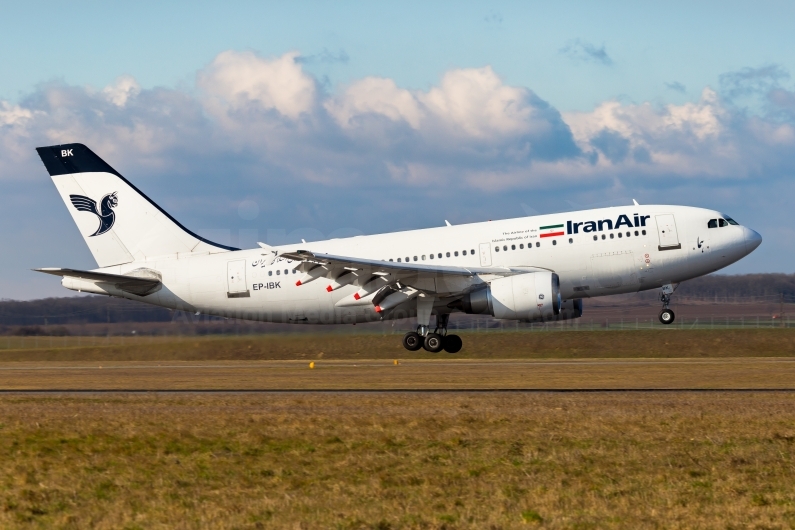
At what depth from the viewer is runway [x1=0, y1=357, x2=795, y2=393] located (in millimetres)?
34406

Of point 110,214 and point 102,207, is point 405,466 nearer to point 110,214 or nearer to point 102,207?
point 110,214

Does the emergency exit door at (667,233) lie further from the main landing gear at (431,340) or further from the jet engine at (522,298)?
the main landing gear at (431,340)

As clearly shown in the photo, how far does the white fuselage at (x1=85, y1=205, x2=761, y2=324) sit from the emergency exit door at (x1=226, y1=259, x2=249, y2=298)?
42mm

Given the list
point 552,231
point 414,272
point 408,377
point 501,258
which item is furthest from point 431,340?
point 552,231

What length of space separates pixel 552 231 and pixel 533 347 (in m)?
29.0

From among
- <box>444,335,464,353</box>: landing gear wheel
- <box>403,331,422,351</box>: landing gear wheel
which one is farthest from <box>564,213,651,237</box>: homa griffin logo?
<box>403,331,422,351</box>: landing gear wheel

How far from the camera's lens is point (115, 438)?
829 inches

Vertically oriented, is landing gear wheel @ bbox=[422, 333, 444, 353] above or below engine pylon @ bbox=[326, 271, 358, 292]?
below

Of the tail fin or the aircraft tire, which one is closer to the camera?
the aircraft tire

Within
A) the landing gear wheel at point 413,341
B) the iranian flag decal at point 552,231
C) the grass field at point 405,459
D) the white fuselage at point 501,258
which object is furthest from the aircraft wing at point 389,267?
the grass field at point 405,459

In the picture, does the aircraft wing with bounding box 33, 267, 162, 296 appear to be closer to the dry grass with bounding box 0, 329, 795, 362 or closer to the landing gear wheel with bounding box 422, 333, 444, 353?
the landing gear wheel with bounding box 422, 333, 444, 353

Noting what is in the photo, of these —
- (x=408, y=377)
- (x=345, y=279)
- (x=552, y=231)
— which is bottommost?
(x=408, y=377)

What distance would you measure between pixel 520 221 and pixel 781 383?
37.5 ft

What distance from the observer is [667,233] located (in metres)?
38.5
